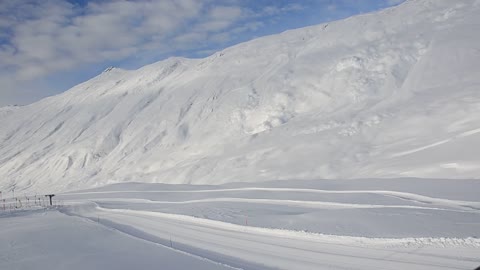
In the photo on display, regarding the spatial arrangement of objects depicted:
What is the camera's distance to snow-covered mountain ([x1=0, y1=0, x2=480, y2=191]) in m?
32.6

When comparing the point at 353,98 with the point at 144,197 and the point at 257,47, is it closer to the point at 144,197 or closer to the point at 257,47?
the point at 144,197

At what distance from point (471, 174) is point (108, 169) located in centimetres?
5373

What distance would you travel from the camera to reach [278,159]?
3888 cm

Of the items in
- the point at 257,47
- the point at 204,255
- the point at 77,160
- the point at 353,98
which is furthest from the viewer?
the point at 257,47

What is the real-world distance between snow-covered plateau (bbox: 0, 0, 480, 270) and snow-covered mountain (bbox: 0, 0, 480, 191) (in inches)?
9.9

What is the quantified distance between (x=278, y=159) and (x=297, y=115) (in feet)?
39.0

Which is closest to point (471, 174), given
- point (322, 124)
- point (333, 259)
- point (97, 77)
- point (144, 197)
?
point (333, 259)

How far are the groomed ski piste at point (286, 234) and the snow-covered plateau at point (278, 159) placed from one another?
Result: 87 millimetres

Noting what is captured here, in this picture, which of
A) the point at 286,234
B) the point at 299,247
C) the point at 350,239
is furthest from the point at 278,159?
the point at 299,247

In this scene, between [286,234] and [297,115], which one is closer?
[286,234]

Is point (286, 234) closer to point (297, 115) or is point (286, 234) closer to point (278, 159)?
point (278, 159)

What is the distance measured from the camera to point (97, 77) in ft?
400

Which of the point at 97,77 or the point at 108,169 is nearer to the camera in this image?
the point at 108,169

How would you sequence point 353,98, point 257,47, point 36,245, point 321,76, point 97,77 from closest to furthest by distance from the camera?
point 36,245 < point 353,98 < point 321,76 < point 257,47 < point 97,77
